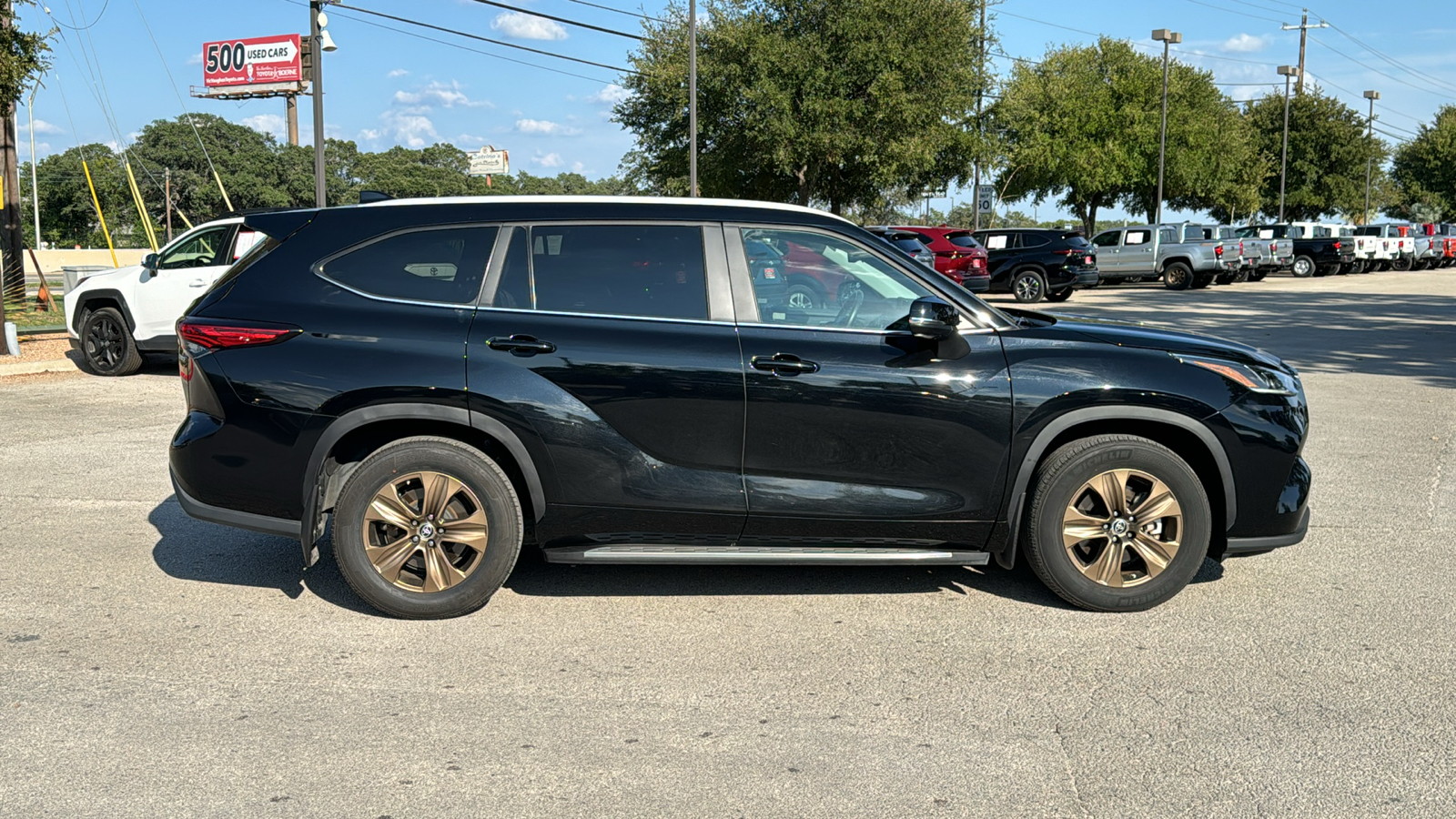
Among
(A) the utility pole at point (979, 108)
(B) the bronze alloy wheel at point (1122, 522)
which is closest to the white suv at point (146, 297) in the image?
(B) the bronze alloy wheel at point (1122, 522)

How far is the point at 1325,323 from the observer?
2122 centimetres

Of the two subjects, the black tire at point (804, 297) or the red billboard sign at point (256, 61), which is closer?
the black tire at point (804, 297)

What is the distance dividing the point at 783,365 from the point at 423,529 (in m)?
1.63

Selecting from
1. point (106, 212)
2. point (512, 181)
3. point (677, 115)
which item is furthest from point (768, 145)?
point (512, 181)

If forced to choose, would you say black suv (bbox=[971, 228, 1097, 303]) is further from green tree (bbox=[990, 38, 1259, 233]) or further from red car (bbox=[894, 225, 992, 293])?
green tree (bbox=[990, 38, 1259, 233])

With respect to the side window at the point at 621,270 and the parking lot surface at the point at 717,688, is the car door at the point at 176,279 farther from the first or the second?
the side window at the point at 621,270

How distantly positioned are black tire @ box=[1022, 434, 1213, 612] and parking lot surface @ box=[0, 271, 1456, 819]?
0.39 ft

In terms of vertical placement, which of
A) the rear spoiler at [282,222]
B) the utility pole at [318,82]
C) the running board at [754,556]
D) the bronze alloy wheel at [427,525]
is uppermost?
the utility pole at [318,82]

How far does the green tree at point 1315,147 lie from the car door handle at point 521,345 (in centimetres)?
7024

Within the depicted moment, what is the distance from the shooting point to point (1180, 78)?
52094 millimetres

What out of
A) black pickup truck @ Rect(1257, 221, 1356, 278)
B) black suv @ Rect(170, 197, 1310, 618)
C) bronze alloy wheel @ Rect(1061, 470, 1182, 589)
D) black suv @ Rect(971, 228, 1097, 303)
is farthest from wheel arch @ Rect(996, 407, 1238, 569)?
black pickup truck @ Rect(1257, 221, 1356, 278)

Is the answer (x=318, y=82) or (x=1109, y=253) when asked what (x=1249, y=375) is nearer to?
(x=318, y=82)

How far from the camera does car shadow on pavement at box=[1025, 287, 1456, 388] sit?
14938mm

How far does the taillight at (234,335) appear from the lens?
4.97 meters
